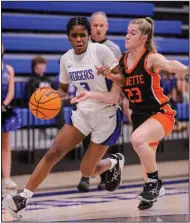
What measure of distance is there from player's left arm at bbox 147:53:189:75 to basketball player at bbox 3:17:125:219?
0.28 m

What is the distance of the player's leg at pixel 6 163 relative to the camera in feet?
23.1

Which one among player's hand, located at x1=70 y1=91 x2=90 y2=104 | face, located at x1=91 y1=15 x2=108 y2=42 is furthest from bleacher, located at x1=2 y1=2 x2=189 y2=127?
player's hand, located at x1=70 y1=91 x2=90 y2=104

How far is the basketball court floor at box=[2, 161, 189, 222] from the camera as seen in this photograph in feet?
17.0

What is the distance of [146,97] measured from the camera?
17.5 feet

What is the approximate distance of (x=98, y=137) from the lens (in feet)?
17.8

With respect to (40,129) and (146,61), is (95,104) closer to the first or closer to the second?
(146,61)

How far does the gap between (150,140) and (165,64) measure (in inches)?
24.9

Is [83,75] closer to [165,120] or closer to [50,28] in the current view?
[165,120]

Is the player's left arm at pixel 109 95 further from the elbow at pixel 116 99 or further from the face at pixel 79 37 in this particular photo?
the face at pixel 79 37

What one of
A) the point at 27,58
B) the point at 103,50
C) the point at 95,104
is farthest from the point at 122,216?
the point at 27,58

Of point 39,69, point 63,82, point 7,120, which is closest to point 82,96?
point 63,82

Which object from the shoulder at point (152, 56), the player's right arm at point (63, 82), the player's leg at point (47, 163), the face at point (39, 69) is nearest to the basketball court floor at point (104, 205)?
the player's leg at point (47, 163)

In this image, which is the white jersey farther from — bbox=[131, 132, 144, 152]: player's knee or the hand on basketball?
bbox=[131, 132, 144, 152]: player's knee

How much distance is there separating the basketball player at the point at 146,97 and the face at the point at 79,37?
34cm
